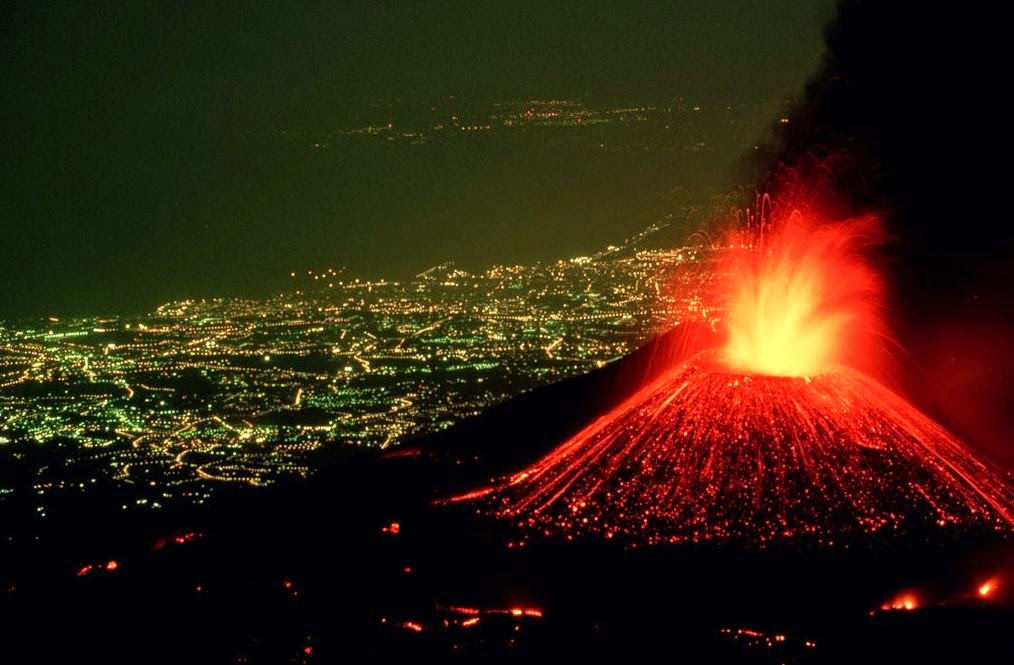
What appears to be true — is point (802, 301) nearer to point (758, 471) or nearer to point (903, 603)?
point (758, 471)

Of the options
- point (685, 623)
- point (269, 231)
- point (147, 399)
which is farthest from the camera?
point (269, 231)

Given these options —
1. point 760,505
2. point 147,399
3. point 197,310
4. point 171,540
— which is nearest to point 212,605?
point 171,540

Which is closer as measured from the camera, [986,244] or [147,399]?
[986,244]

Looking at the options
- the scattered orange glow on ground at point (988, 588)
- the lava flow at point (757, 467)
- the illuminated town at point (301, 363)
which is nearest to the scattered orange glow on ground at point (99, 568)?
the lava flow at point (757, 467)

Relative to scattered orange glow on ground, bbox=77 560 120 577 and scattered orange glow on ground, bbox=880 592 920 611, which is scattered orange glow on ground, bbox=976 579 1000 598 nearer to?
scattered orange glow on ground, bbox=880 592 920 611

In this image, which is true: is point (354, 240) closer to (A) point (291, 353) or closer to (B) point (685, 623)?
(A) point (291, 353)

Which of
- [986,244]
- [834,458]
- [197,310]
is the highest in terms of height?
[197,310]
